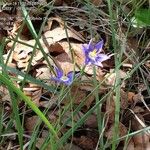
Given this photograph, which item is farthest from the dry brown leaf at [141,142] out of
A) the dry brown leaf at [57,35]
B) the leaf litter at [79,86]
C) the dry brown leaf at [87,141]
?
the dry brown leaf at [57,35]

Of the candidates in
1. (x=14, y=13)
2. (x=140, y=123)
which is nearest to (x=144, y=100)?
(x=140, y=123)

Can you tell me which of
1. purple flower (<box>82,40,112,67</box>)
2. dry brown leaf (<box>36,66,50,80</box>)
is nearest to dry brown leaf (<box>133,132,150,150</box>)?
purple flower (<box>82,40,112,67</box>)

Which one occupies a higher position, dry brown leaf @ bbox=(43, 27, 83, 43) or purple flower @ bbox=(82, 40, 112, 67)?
purple flower @ bbox=(82, 40, 112, 67)

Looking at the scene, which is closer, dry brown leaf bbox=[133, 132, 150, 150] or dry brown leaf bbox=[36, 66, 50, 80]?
dry brown leaf bbox=[133, 132, 150, 150]

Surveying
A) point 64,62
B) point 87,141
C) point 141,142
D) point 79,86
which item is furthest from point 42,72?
point 141,142

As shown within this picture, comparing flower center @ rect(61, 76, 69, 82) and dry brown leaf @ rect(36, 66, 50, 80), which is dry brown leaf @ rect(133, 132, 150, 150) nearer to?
flower center @ rect(61, 76, 69, 82)

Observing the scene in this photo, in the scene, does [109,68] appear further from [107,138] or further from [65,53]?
[107,138]

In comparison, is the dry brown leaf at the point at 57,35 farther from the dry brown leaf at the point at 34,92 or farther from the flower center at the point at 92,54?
the flower center at the point at 92,54

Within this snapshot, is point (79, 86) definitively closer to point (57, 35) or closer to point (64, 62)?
point (64, 62)

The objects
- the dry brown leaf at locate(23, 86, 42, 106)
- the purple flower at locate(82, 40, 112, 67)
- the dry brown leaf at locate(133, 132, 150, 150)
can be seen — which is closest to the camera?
the purple flower at locate(82, 40, 112, 67)
